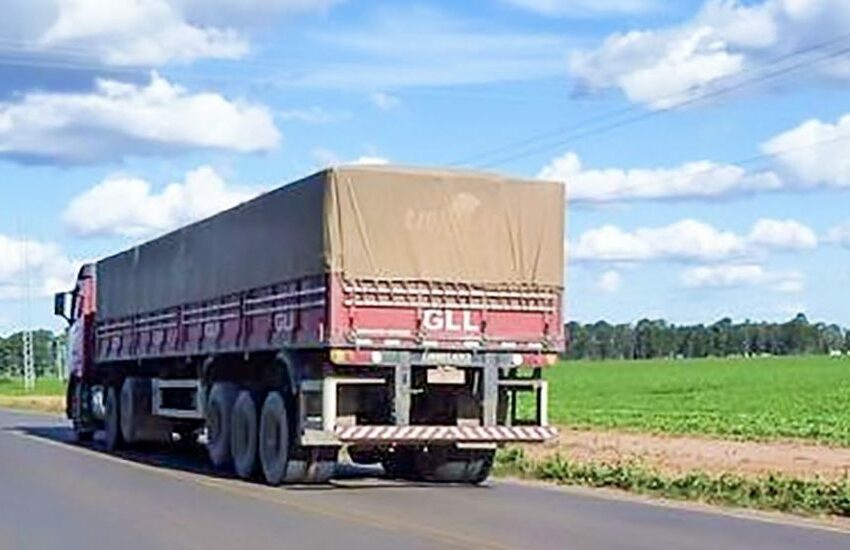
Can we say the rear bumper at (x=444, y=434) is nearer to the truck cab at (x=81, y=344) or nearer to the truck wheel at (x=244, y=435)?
the truck wheel at (x=244, y=435)

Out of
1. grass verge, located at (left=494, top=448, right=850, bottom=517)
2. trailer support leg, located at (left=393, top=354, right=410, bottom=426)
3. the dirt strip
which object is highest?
trailer support leg, located at (left=393, top=354, right=410, bottom=426)

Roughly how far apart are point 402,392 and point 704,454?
34.6 feet

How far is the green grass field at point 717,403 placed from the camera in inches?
1590

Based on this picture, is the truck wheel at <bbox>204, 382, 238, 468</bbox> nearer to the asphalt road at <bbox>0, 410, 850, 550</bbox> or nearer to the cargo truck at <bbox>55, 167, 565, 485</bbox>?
the cargo truck at <bbox>55, 167, 565, 485</bbox>

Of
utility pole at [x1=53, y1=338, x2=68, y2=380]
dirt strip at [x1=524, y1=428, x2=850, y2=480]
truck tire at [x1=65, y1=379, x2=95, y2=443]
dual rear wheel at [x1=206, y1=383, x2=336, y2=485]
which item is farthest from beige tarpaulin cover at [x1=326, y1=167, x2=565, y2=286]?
utility pole at [x1=53, y1=338, x2=68, y2=380]

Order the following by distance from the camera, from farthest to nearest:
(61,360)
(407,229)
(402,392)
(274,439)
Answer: (61,360)
(274,439)
(407,229)
(402,392)

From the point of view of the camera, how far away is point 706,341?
7776 inches

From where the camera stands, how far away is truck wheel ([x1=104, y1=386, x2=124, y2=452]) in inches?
1287

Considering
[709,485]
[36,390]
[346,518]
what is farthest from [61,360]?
[36,390]

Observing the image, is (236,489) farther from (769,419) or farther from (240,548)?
Result: (769,419)

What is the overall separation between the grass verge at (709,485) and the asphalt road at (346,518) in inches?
36.5

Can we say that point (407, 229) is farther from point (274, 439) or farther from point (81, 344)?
point (81, 344)

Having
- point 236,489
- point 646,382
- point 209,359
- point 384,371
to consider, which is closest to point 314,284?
point 384,371

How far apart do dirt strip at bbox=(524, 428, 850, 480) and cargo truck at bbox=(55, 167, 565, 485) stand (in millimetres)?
3687
